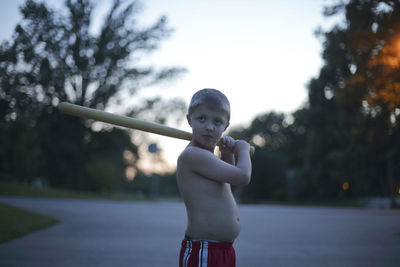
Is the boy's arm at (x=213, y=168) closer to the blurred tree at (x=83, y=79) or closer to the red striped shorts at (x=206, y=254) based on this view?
the red striped shorts at (x=206, y=254)

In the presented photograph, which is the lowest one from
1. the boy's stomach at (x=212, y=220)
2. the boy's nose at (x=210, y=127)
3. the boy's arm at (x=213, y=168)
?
the boy's stomach at (x=212, y=220)

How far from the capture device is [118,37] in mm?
22844

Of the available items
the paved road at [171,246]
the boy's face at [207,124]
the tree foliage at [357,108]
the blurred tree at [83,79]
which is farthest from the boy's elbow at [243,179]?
the blurred tree at [83,79]

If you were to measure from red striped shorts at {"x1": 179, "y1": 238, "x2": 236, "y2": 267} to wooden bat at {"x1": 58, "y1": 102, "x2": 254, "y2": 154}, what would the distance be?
604 mm

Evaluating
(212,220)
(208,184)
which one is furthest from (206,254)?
(208,184)

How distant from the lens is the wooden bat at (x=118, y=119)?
2039 mm

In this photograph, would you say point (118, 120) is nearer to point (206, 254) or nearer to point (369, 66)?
point (206, 254)

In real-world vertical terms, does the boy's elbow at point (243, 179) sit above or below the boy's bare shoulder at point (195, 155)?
below

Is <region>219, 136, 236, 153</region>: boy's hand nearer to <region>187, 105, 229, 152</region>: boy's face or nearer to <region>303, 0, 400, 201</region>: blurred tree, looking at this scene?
<region>187, 105, 229, 152</region>: boy's face

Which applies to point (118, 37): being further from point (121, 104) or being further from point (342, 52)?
point (342, 52)

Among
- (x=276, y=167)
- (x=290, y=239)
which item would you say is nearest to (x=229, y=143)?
(x=290, y=239)

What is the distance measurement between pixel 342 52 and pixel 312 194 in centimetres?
2101

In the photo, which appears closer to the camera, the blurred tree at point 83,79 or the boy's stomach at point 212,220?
the boy's stomach at point 212,220

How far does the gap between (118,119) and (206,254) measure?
85 centimetres
